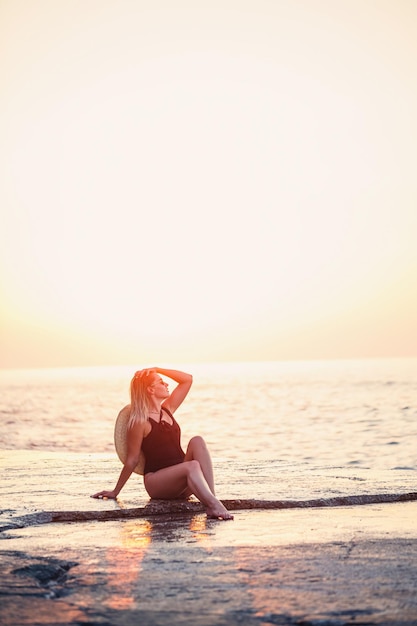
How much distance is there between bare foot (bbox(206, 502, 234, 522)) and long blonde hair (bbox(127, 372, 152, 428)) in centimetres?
114

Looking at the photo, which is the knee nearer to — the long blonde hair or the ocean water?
the long blonde hair

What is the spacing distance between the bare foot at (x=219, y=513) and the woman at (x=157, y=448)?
1.59ft

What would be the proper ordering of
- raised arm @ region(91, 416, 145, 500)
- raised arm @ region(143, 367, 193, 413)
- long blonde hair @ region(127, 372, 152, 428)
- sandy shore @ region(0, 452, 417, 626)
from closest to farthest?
sandy shore @ region(0, 452, 417, 626) < raised arm @ region(91, 416, 145, 500) < long blonde hair @ region(127, 372, 152, 428) < raised arm @ region(143, 367, 193, 413)

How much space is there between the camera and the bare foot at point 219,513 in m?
7.30

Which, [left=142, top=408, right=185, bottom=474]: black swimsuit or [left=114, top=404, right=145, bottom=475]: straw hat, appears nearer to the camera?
[left=142, top=408, right=185, bottom=474]: black swimsuit

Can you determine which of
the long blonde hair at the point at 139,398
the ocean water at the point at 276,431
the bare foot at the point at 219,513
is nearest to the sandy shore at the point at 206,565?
the bare foot at the point at 219,513

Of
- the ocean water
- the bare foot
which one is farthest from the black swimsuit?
the ocean water

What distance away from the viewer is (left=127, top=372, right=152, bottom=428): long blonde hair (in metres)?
8.15

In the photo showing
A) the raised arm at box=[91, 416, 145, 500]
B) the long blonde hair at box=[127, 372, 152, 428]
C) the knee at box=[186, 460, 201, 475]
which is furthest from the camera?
the long blonde hair at box=[127, 372, 152, 428]

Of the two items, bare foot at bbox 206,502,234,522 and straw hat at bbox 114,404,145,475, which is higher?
straw hat at bbox 114,404,145,475

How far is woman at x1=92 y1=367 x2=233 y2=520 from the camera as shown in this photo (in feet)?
26.0

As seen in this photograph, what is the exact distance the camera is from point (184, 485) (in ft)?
26.1

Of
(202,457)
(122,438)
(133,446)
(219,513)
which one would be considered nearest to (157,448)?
(133,446)

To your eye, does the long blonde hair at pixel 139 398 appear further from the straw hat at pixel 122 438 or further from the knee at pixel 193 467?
the knee at pixel 193 467
